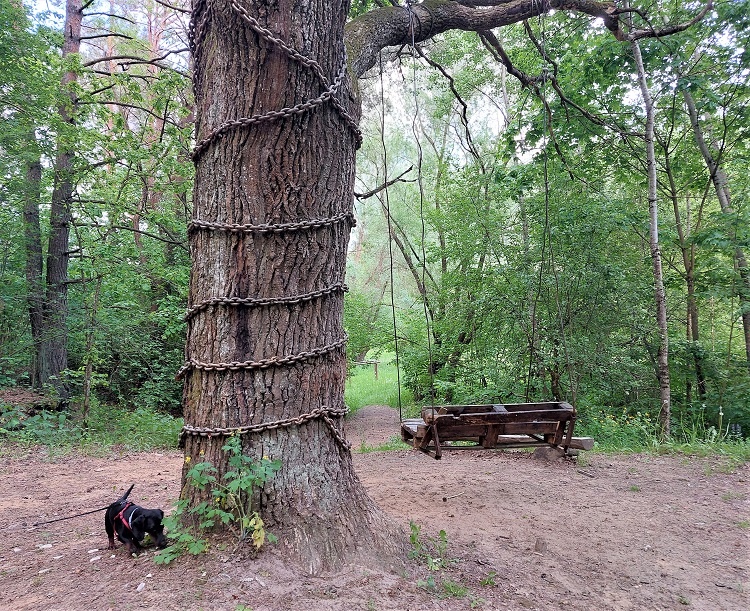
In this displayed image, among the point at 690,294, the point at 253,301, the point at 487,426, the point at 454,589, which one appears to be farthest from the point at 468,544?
the point at 690,294

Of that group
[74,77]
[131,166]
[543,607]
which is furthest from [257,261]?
[74,77]

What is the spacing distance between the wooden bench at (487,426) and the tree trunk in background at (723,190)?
22.6 ft

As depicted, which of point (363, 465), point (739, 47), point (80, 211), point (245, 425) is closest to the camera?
point (245, 425)

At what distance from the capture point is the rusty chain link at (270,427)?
2268mm

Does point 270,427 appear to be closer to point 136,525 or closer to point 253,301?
point 253,301

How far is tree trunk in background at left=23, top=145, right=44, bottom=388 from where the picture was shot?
8367 mm

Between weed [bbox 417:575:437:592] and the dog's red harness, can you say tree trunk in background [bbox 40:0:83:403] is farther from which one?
weed [bbox 417:575:437:592]

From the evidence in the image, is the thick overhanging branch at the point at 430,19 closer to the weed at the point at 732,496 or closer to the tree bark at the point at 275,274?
the tree bark at the point at 275,274

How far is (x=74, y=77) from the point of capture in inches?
345

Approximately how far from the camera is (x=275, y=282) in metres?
2.36

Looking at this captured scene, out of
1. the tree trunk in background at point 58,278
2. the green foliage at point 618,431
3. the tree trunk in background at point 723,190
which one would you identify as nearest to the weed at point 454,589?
the green foliage at point 618,431

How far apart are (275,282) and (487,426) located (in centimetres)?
217

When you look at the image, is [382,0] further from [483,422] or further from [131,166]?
[131,166]

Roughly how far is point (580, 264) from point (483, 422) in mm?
5284
